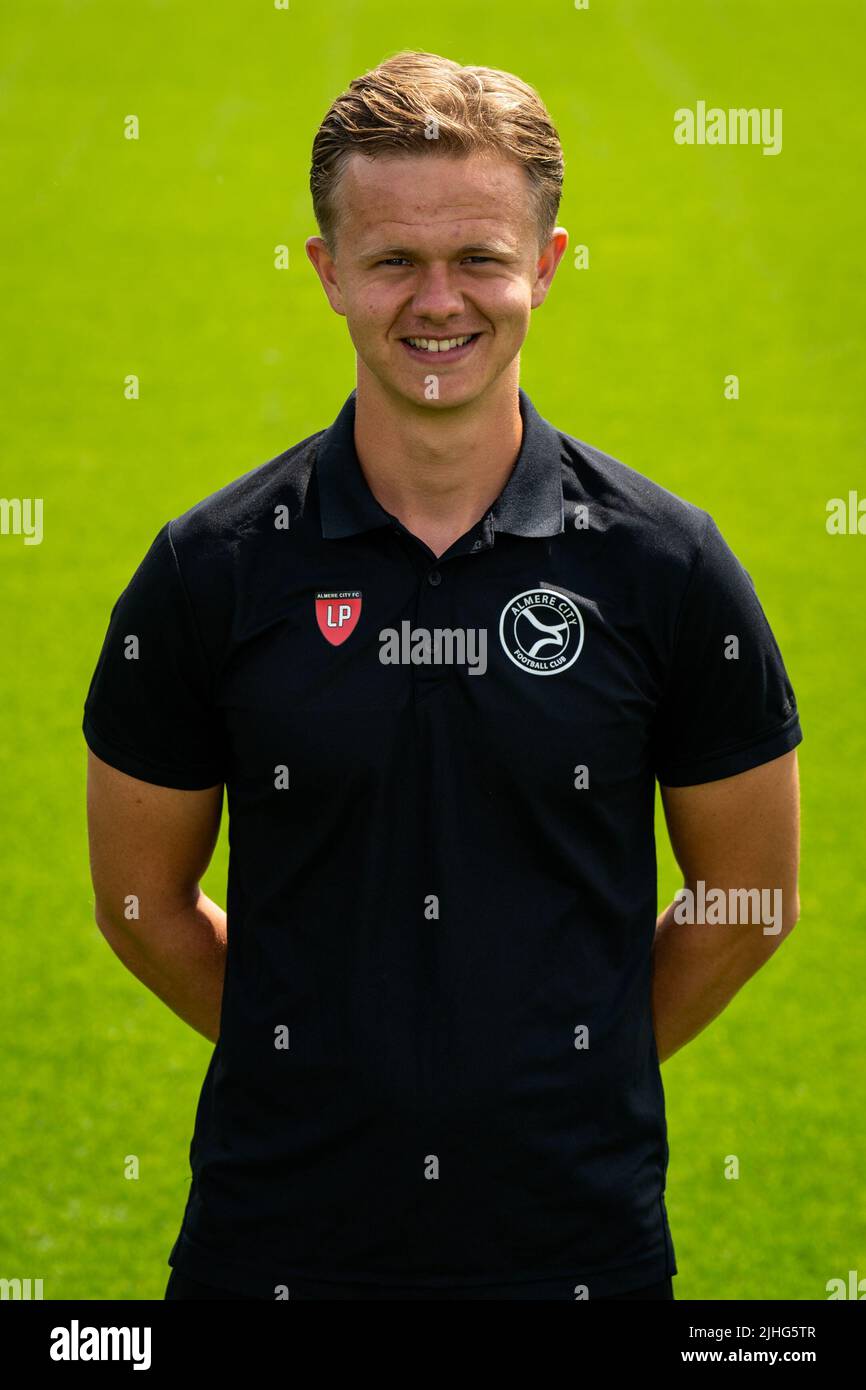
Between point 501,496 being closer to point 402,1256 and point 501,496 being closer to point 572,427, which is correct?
point 402,1256

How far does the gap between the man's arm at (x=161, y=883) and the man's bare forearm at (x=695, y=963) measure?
652 mm

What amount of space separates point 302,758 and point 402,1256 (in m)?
0.62

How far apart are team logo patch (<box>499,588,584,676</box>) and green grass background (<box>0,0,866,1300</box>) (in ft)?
10.2

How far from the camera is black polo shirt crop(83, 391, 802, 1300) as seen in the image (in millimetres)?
2367

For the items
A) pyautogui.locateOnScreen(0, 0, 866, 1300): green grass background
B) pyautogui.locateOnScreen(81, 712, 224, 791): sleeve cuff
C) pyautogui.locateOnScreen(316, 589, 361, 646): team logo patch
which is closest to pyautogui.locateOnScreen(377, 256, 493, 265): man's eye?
pyautogui.locateOnScreen(316, 589, 361, 646): team logo patch

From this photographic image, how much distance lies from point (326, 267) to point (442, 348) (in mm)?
262

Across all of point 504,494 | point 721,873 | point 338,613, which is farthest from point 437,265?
point 721,873

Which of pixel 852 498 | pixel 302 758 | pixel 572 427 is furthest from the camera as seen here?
pixel 572 427

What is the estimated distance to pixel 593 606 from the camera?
2.42 metres

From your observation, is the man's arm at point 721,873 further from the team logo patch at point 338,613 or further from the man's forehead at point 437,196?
the man's forehead at point 437,196

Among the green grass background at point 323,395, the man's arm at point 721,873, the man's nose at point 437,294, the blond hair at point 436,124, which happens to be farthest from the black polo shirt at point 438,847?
the green grass background at point 323,395

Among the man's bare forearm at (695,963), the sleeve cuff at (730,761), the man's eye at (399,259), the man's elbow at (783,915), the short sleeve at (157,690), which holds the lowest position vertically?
the man's bare forearm at (695,963)

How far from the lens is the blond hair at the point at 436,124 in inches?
92.4
